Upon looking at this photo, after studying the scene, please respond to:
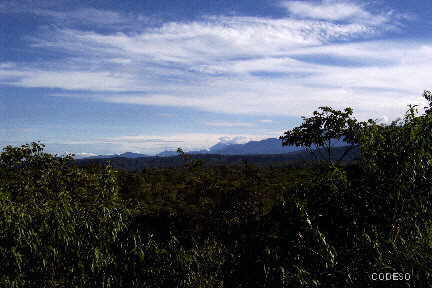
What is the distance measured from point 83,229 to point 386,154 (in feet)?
28.1

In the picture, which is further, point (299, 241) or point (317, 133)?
point (317, 133)

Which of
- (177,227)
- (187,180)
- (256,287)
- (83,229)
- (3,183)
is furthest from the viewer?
(187,180)

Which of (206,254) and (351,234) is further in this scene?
(206,254)

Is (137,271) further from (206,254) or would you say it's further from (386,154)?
(386,154)

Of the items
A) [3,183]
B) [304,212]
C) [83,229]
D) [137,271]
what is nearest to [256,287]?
[304,212]

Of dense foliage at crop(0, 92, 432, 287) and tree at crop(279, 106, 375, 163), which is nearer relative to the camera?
dense foliage at crop(0, 92, 432, 287)

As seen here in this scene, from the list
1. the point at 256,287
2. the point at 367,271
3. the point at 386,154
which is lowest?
the point at 256,287

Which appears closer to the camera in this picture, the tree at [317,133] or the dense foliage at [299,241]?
the dense foliage at [299,241]

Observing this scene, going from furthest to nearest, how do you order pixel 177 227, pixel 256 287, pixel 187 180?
pixel 187 180 → pixel 177 227 → pixel 256 287

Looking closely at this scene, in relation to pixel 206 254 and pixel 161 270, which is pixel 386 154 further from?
pixel 161 270

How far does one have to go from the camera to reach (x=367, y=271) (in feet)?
24.2

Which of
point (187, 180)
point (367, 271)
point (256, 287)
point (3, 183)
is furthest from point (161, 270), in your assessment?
point (187, 180)

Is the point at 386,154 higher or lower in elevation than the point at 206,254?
higher

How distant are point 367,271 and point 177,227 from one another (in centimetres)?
880
